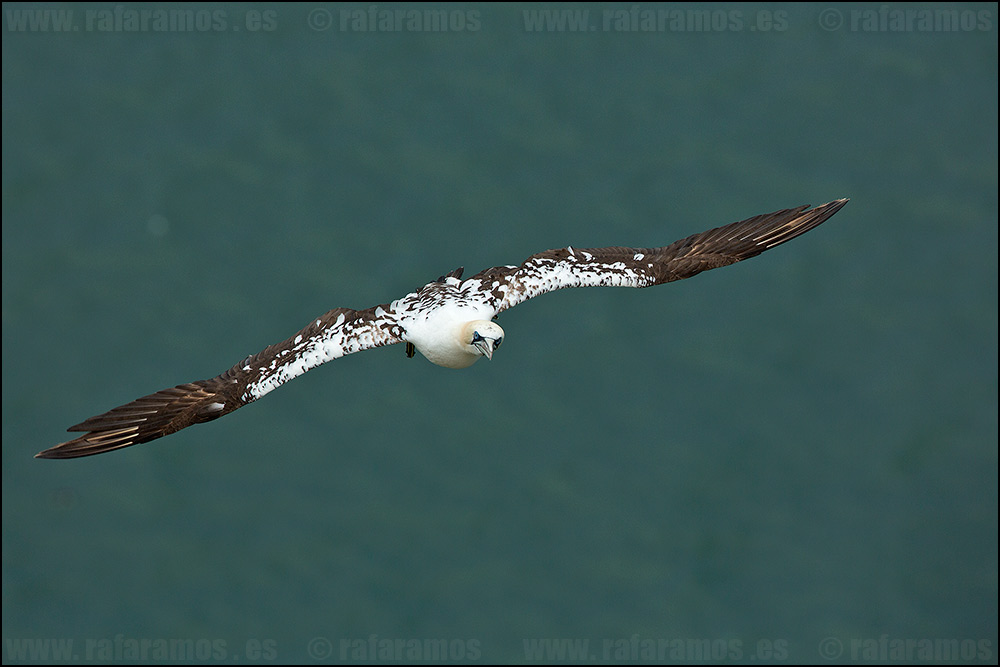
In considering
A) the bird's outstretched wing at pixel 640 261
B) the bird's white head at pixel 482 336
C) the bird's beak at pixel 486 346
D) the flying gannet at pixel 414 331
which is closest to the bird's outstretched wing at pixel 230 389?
the flying gannet at pixel 414 331

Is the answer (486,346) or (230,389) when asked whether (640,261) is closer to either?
(486,346)

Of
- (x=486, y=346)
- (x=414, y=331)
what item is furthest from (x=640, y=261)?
(x=414, y=331)

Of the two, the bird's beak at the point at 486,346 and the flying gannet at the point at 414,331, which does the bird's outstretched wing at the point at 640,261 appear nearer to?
the flying gannet at the point at 414,331

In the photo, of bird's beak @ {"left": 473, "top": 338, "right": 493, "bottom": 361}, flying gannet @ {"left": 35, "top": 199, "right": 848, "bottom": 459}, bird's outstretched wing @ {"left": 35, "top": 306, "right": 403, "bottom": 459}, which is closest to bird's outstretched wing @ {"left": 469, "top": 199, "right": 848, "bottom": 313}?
flying gannet @ {"left": 35, "top": 199, "right": 848, "bottom": 459}

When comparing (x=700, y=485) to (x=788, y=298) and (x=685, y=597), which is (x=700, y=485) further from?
(x=788, y=298)

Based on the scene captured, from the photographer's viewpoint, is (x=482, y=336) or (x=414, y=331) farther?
(x=414, y=331)

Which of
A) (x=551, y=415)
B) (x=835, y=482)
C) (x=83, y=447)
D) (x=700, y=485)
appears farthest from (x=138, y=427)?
(x=835, y=482)

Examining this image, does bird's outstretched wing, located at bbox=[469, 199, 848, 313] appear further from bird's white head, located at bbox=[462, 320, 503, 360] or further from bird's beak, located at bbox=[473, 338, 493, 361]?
bird's beak, located at bbox=[473, 338, 493, 361]
